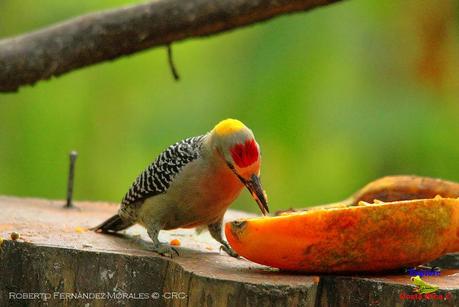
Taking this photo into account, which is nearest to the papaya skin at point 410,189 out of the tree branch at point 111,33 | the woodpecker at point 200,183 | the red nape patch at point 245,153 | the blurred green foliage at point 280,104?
the woodpecker at point 200,183

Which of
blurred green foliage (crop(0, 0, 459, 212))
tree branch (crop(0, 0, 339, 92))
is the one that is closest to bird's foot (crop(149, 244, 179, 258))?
tree branch (crop(0, 0, 339, 92))

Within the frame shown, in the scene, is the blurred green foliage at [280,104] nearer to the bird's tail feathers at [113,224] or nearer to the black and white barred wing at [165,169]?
the bird's tail feathers at [113,224]

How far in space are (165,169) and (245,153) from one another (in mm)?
588

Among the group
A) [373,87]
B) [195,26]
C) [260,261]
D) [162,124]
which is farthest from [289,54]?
[260,261]

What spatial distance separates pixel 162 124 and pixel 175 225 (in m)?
5.64

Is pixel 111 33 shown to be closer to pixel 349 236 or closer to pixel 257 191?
pixel 257 191

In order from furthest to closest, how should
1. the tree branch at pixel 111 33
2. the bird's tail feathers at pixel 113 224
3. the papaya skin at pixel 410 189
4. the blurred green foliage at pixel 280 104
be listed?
the blurred green foliage at pixel 280 104 → the tree branch at pixel 111 33 → the papaya skin at pixel 410 189 → the bird's tail feathers at pixel 113 224

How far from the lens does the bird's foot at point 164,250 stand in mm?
3834

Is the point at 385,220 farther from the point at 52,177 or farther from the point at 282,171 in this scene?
the point at 52,177

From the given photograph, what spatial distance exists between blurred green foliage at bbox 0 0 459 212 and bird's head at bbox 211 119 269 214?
17.1 feet

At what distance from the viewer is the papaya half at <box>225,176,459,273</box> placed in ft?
10.9

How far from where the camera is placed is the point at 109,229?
4.45 m

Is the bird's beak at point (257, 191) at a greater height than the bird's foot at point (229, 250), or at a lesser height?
greater

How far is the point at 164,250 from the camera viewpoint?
153 inches
